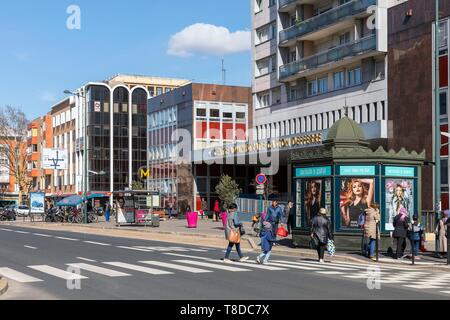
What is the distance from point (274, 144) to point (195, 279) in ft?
131

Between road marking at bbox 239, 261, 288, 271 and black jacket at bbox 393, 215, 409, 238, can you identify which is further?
black jacket at bbox 393, 215, 409, 238

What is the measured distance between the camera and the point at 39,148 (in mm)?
124688

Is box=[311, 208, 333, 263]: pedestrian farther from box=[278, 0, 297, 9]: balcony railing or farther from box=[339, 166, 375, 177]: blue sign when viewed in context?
box=[278, 0, 297, 9]: balcony railing

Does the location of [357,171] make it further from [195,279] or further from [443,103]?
[443,103]

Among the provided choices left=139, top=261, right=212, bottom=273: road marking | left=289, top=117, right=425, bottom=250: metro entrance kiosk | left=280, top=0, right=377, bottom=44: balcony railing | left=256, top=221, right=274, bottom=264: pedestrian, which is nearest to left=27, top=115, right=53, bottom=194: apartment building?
left=280, top=0, right=377, bottom=44: balcony railing

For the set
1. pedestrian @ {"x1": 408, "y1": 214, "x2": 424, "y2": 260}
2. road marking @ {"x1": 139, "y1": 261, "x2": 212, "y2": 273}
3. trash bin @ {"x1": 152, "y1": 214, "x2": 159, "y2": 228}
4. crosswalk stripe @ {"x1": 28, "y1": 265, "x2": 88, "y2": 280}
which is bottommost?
trash bin @ {"x1": 152, "y1": 214, "x2": 159, "y2": 228}

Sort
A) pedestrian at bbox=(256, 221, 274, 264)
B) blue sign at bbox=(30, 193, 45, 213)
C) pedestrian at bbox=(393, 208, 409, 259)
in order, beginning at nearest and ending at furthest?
1. pedestrian at bbox=(256, 221, 274, 264)
2. pedestrian at bbox=(393, 208, 409, 259)
3. blue sign at bbox=(30, 193, 45, 213)

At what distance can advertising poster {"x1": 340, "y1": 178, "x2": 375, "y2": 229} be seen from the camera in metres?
23.2

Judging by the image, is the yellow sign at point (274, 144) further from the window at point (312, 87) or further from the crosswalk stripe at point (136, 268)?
the crosswalk stripe at point (136, 268)

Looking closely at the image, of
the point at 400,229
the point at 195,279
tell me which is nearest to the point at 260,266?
the point at 195,279

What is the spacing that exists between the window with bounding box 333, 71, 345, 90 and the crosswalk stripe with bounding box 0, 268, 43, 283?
128ft

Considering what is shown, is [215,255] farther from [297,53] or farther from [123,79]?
[123,79]

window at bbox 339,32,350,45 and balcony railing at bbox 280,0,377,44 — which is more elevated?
balcony railing at bbox 280,0,377,44
